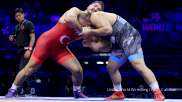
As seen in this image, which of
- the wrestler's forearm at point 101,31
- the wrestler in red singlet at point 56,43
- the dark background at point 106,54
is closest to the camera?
the wrestler's forearm at point 101,31

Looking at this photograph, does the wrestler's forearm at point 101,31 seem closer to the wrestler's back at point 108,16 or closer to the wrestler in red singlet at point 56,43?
the wrestler's back at point 108,16

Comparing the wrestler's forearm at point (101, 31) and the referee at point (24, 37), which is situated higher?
the referee at point (24, 37)

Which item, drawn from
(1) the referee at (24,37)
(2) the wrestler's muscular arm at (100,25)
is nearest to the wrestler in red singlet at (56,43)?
(2) the wrestler's muscular arm at (100,25)

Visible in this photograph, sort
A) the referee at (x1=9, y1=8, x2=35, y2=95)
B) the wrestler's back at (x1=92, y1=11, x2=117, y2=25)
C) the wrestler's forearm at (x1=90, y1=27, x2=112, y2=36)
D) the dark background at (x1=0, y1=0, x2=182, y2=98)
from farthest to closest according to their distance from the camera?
the dark background at (x1=0, y1=0, x2=182, y2=98), the referee at (x1=9, y1=8, x2=35, y2=95), the wrestler's back at (x1=92, y1=11, x2=117, y2=25), the wrestler's forearm at (x1=90, y1=27, x2=112, y2=36)

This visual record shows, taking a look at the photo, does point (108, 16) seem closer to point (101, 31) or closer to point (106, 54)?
point (101, 31)

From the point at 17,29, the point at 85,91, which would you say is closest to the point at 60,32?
the point at 17,29

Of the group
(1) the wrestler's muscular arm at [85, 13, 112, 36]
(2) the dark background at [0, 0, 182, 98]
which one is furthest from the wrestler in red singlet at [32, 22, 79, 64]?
(2) the dark background at [0, 0, 182, 98]

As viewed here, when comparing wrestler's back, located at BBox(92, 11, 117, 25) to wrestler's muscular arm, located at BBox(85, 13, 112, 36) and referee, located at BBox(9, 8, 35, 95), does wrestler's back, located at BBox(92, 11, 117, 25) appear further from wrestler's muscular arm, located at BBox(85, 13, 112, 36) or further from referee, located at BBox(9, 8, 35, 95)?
referee, located at BBox(9, 8, 35, 95)

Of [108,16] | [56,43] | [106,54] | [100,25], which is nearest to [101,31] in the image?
[100,25]

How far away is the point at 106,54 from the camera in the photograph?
8.54m

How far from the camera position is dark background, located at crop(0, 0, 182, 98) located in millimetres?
8266

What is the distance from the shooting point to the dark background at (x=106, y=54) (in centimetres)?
827

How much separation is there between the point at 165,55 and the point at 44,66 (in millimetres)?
2003

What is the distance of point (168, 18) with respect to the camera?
29.3 ft
